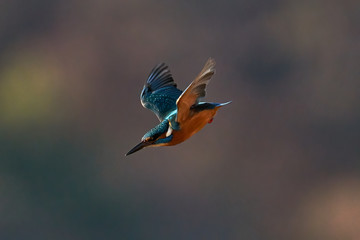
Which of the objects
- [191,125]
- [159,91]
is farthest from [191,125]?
[159,91]

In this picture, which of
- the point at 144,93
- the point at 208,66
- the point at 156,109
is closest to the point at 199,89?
the point at 208,66

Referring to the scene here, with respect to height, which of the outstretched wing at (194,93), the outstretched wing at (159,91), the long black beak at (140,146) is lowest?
the long black beak at (140,146)

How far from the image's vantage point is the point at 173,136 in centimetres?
62

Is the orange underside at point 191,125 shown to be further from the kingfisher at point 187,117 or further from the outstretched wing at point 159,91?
the outstretched wing at point 159,91

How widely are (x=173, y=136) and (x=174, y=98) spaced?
0.38 m

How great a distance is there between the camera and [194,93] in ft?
2.17

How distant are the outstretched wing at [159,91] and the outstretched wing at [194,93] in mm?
241

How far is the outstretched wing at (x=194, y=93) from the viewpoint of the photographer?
0.64 meters

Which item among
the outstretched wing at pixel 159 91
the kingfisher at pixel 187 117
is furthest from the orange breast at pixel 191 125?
the outstretched wing at pixel 159 91

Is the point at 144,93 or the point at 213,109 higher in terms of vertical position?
the point at 144,93

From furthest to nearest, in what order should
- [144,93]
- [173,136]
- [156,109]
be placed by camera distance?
[144,93] → [156,109] → [173,136]

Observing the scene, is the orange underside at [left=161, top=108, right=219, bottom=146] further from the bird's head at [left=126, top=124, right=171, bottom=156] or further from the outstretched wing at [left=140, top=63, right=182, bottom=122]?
the outstretched wing at [left=140, top=63, right=182, bottom=122]

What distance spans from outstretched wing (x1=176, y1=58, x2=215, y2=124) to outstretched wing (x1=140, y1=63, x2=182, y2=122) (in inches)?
9.5

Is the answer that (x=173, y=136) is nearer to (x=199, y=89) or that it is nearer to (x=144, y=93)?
(x=199, y=89)
